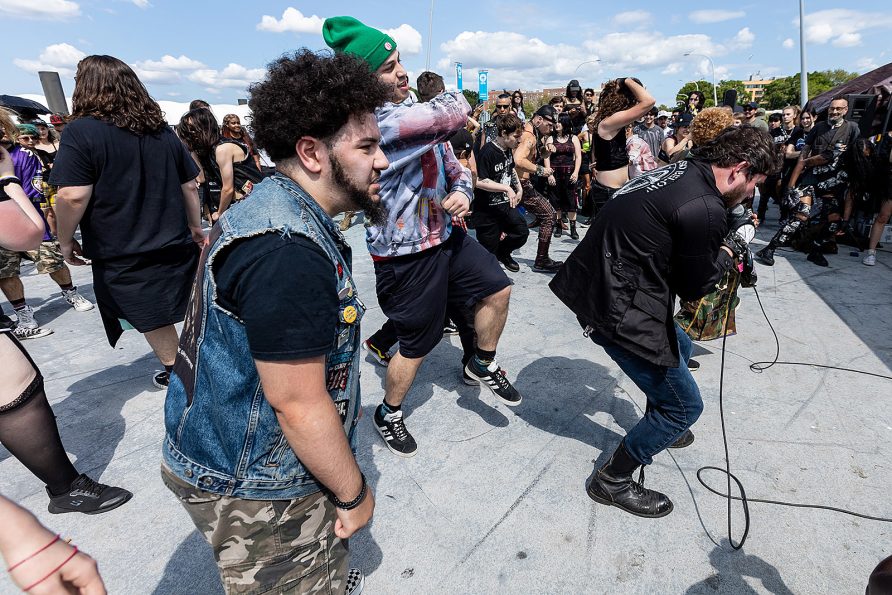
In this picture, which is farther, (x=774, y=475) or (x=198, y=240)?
(x=198, y=240)

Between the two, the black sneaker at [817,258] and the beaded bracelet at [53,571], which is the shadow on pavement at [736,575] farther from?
the black sneaker at [817,258]

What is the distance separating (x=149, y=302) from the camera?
2740 millimetres

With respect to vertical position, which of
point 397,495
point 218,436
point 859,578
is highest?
point 218,436

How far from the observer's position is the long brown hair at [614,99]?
3924mm

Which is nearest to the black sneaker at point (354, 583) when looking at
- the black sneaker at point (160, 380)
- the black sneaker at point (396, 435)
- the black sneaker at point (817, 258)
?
the black sneaker at point (396, 435)

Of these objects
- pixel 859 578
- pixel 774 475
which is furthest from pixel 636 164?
pixel 859 578

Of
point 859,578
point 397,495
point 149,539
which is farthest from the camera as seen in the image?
point 397,495

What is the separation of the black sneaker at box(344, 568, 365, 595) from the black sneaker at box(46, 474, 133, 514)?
4.44 ft

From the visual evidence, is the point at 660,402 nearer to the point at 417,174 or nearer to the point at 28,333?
the point at 417,174

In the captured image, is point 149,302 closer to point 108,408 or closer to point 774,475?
point 108,408

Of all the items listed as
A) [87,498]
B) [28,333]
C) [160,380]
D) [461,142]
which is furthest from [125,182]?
[461,142]

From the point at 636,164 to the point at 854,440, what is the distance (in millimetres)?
2880

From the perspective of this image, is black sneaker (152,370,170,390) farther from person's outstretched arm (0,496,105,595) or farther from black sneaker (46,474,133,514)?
person's outstretched arm (0,496,105,595)

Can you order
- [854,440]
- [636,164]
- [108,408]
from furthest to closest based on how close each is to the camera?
[636,164]
[108,408]
[854,440]
